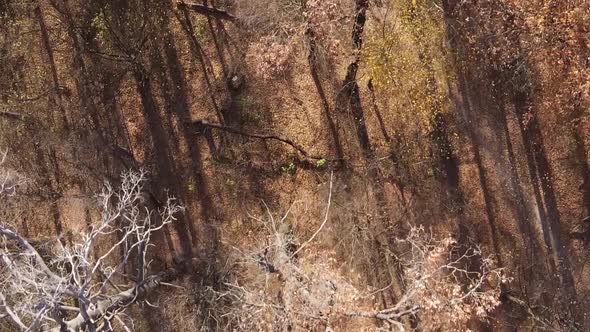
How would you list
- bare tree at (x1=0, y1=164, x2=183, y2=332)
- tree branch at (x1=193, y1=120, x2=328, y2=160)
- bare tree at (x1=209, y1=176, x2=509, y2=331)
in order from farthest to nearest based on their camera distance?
1. tree branch at (x1=193, y1=120, x2=328, y2=160)
2. bare tree at (x1=209, y1=176, x2=509, y2=331)
3. bare tree at (x1=0, y1=164, x2=183, y2=332)

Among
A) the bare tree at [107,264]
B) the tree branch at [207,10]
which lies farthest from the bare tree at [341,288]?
the tree branch at [207,10]

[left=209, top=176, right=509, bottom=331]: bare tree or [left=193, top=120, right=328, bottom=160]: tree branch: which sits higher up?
[left=193, top=120, right=328, bottom=160]: tree branch

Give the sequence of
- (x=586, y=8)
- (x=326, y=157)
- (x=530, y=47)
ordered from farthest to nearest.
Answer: (x=326, y=157) → (x=530, y=47) → (x=586, y=8)

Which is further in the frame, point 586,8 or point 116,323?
point 116,323

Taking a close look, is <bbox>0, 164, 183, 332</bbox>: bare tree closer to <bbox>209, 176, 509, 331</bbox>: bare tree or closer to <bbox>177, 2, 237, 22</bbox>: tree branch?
<bbox>209, 176, 509, 331</bbox>: bare tree

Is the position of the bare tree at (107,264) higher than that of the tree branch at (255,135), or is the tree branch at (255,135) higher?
the tree branch at (255,135)

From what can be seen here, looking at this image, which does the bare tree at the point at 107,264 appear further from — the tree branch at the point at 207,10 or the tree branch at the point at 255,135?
the tree branch at the point at 207,10

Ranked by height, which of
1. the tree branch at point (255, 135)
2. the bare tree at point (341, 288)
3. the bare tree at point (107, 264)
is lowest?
the bare tree at point (341, 288)

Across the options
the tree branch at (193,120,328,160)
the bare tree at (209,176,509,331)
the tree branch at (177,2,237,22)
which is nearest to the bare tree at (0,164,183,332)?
the tree branch at (193,120,328,160)

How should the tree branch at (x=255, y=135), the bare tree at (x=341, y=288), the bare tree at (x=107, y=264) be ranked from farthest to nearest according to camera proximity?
the tree branch at (x=255, y=135) < the bare tree at (x=341, y=288) < the bare tree at (x=107, y=264)

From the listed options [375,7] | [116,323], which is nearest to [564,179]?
[375,7]

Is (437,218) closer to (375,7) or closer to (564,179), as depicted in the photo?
(564,179)
